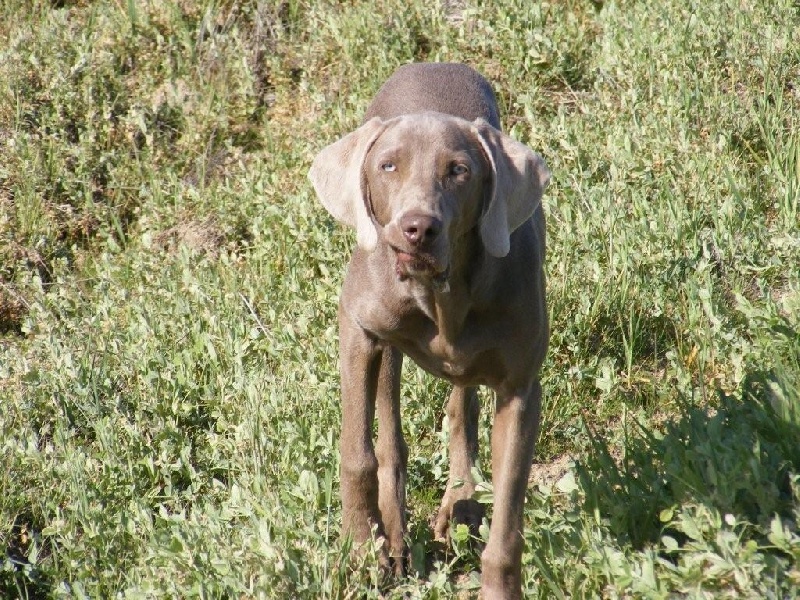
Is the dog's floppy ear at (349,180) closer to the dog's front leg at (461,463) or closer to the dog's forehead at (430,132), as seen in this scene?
the dog's forehead at (430,132)

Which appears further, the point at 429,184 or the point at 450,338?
the point at 450,338

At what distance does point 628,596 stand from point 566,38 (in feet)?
14.1

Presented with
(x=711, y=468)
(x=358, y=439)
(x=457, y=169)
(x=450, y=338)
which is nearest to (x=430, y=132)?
(x=457, y=169)

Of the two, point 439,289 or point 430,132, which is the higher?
point 430,132

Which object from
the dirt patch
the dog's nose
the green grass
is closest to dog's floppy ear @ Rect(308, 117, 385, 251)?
the dog's nose

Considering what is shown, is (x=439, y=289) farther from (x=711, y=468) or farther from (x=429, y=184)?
(x=711, y=468)

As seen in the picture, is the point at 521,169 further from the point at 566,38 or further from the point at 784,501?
the point at 566,38

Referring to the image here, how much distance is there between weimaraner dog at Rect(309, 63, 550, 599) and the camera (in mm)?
3430

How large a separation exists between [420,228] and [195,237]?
328 cm

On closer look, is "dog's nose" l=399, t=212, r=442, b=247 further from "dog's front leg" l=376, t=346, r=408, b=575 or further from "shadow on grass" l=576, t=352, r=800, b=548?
"shadow on grass" l=576, t=352, r=800, b=548

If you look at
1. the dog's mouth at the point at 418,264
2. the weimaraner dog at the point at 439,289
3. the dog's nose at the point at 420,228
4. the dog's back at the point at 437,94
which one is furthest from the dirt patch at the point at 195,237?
the dog's nose at the point at 420,228

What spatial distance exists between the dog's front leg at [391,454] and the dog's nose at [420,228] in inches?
32.2

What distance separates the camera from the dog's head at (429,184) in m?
3.33

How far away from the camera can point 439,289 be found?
11.5 ft
